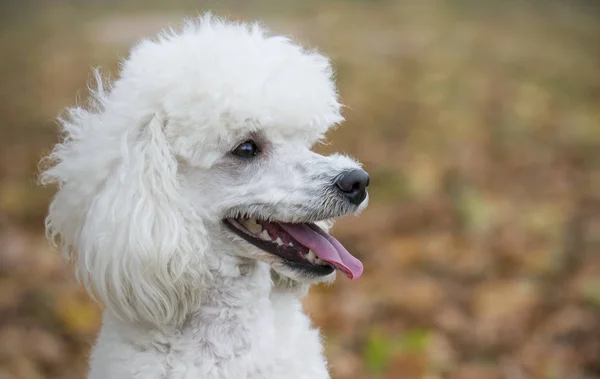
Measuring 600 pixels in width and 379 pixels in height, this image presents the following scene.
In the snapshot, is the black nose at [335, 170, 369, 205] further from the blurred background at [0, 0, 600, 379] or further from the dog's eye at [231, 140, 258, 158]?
the blurred background at [0, 0, 600, 379]

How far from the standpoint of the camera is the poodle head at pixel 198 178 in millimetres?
2584

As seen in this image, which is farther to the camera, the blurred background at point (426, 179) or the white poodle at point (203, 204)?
the blurred background at point (426, 179)

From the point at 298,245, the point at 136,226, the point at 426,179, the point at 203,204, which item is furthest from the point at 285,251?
the point at 426,179

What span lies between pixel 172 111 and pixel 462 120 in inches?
259

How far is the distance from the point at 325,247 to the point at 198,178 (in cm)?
43

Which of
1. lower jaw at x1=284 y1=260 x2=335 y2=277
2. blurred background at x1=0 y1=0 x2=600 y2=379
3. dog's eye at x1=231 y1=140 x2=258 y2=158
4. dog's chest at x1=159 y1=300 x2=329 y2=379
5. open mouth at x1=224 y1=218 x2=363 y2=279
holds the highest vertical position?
blurred background at x1=0 y1=0 x2=600 y2=379

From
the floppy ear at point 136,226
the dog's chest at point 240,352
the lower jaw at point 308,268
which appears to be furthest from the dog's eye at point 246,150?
the dog's chest at point 240,352

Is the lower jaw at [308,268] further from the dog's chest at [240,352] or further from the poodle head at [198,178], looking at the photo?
the dog's chest at [240,352]

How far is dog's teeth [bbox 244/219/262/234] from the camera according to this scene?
2.73m

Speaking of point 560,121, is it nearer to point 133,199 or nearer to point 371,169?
point 371,169

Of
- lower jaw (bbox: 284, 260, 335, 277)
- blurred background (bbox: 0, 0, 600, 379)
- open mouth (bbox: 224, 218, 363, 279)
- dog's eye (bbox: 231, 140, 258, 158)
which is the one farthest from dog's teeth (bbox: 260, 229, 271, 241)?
blurred background (bbox: 0, 0, 600, 379)

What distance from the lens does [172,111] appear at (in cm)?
262

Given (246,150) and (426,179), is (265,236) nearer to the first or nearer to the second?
(246,150)

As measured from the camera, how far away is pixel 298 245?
273 centimetres
